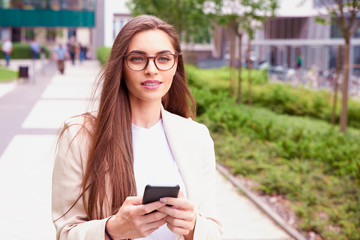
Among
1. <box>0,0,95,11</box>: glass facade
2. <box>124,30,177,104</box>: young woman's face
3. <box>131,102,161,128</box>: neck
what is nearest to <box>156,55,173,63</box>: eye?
<box>124,30,177,104</box>: young woman's face

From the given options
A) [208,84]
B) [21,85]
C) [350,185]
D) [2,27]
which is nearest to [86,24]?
[2,27]

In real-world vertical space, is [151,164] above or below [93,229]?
above

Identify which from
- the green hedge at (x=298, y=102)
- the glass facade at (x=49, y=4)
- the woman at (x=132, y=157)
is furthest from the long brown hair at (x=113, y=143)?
the glass facade at (x=49, y=4)

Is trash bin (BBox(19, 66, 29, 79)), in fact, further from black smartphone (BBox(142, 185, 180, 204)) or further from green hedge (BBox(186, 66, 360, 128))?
black smartphone (BBox(142, 185, 180, 204))

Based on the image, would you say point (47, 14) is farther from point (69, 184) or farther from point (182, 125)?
point (69, 184)

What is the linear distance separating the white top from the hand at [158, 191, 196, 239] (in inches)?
8.7

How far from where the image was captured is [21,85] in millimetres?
22188

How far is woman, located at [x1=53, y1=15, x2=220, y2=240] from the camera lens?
1.94 m

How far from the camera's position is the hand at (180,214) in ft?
Result: 5.92

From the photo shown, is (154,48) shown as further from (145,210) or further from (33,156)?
(33,156)

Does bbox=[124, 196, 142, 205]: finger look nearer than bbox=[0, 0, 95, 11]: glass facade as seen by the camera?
Yes

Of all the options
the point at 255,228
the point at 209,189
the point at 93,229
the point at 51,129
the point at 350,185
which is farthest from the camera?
the point at 51,129

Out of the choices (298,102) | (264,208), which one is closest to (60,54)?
(298,102)

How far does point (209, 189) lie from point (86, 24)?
52316mm
